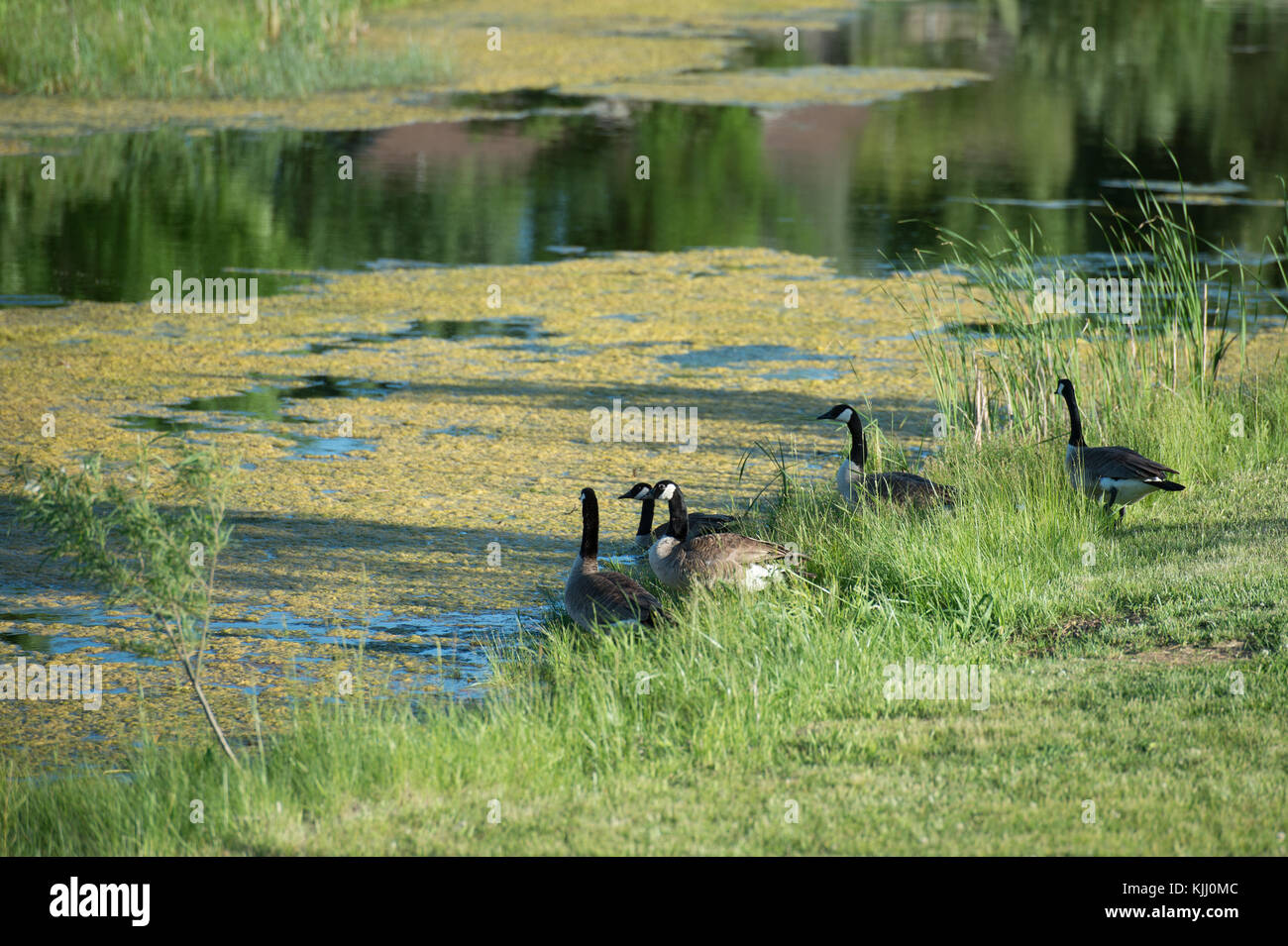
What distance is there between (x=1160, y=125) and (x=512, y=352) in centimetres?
1523

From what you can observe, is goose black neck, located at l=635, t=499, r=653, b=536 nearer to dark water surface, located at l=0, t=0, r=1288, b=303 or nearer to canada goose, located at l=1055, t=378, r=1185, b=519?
canada goose, located at l=1055, t=378, r=1185, b=519

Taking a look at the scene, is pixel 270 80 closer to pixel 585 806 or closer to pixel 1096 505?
pixel 1096 505

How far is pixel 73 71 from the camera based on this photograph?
22.4 m

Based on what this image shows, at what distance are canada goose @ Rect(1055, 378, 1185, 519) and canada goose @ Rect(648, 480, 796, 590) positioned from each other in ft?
5.52

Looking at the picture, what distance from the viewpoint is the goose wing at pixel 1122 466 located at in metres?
7.22

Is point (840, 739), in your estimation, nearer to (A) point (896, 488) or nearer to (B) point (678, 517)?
(B) point (678, 517)

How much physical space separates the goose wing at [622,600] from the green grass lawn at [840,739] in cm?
17

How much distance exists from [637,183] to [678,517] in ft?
41.6

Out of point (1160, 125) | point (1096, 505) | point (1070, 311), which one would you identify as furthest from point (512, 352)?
point (1160, 125)

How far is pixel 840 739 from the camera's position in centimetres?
511

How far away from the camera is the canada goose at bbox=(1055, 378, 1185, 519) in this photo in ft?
23.7

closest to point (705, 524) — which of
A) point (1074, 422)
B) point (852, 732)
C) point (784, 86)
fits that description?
point (1074, 422)

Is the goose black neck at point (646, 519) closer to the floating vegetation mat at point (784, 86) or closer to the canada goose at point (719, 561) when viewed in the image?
the canada goose at point (719, 561)

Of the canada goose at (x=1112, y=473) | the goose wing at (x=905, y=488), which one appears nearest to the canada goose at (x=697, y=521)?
the goose wing at (x=905, y=488)
